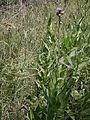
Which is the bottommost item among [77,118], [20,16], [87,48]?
[77,118]

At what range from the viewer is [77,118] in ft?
6.68

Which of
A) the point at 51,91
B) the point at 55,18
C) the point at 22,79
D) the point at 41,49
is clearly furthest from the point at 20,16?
the point at 51,91

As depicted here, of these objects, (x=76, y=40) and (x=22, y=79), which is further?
(x=76, y=40)

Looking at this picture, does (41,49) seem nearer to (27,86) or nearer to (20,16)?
(27,86)

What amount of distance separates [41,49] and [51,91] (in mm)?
685

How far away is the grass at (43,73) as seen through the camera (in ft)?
6.46

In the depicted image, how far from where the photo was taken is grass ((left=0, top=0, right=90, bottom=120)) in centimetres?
197

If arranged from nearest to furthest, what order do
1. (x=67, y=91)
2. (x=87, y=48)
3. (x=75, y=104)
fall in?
1. (x=67, y=91)
2. (x=75, y=104)
3. (x=87, y=48)

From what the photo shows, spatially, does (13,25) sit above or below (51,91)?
above

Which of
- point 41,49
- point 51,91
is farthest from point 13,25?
point 51,91

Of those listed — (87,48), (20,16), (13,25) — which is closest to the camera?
(87,48)

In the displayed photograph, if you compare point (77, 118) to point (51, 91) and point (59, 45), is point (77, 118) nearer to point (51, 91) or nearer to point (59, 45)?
point (51, 91)

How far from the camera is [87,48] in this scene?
250cm

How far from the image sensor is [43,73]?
2203 millimetres
